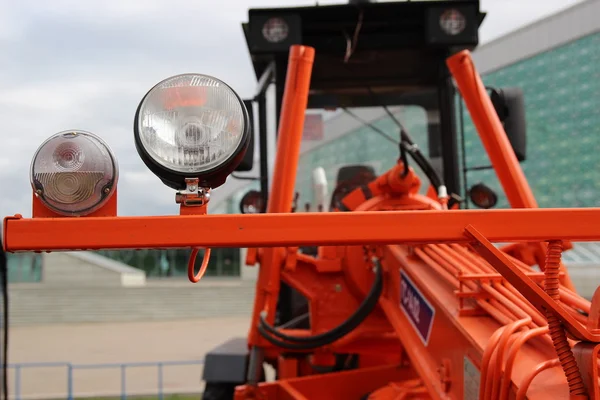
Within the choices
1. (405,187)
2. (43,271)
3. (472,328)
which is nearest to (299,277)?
(405,187)

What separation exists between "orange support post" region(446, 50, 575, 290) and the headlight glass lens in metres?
1.93

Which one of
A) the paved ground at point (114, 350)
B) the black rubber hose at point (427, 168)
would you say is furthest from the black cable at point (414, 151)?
the paved ground at point (114, 350)

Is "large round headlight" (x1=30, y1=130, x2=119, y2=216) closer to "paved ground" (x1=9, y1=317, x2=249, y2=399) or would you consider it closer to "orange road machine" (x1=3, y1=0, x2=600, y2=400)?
"orange road machine" (x1=3, y1=0, x2=600, y2=400)

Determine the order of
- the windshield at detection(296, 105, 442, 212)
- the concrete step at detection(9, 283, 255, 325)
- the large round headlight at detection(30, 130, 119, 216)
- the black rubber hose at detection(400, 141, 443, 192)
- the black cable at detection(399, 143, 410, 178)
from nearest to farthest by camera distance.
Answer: the large round headlight at detection(30, 130, 119, 216), the black cable at detection(399, 143, 410, 178), the black rubber hose at detection(400, 141, 443, 192), the windshield at detection(296, 105, 442, 212), the concrete step at detection(9, 283, 255, 325)

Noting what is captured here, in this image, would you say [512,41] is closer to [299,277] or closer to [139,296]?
[139,296]

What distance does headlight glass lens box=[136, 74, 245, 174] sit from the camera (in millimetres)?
1531

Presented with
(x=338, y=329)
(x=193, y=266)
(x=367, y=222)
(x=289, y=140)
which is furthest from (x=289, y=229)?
(x=338, y=329)

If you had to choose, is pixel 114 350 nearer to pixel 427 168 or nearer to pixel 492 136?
pixel 427 168

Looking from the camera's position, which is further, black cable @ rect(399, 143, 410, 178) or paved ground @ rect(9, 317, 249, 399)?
paved ground @ rect(9, 317, 249, 399)

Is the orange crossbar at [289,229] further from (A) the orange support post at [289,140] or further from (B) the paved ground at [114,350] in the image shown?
(B) the paved ground at [114,350]

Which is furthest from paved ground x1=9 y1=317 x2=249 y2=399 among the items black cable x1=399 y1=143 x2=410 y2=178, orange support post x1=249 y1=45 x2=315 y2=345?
black cable x1=399 y1=143 x2=410 y2=178

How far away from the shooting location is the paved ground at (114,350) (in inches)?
420

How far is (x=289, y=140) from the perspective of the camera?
120 inches

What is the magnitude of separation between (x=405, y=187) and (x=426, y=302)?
0.74 meters
